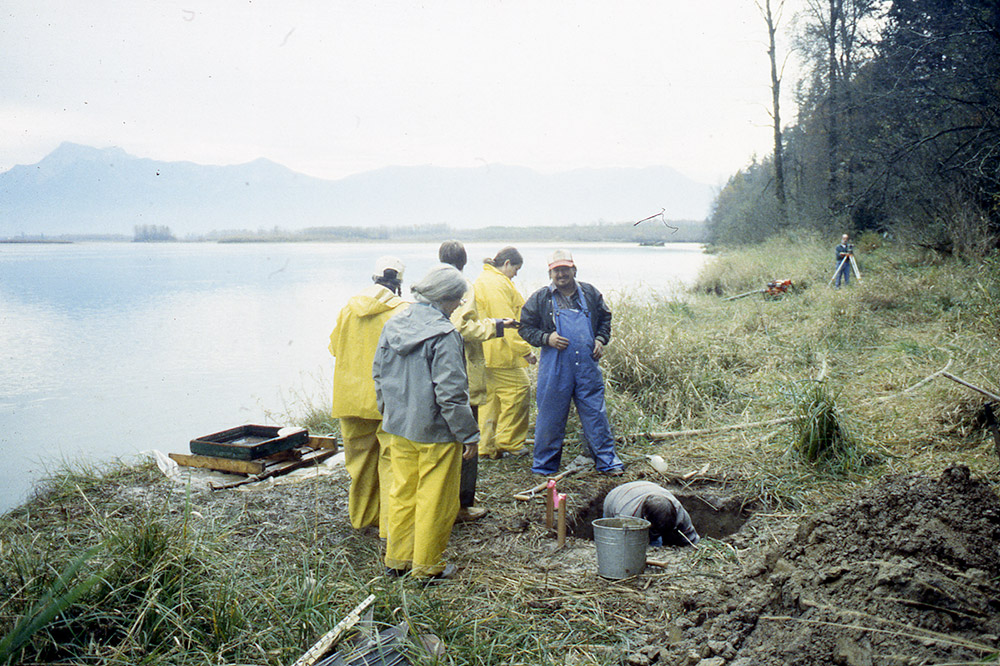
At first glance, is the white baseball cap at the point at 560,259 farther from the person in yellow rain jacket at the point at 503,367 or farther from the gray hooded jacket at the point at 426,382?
the gray hooded jacket at the point at 426,382

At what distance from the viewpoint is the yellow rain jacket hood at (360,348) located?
4160mm

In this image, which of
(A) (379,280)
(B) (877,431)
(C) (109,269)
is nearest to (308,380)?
(A) (379,280)

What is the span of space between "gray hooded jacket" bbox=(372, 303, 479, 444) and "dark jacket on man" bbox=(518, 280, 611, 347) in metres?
1.90

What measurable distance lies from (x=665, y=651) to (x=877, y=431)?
3.65 meters

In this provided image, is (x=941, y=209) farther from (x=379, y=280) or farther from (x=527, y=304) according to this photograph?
(x=379, y=280)

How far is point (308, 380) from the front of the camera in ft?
32.6

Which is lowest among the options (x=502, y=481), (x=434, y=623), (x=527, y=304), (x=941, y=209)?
(x=502, y=481)

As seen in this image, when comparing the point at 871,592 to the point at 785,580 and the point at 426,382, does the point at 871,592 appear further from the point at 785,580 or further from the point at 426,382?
the point at 426,382

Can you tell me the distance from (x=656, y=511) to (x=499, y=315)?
2.46 m

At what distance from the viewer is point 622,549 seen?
3.64m

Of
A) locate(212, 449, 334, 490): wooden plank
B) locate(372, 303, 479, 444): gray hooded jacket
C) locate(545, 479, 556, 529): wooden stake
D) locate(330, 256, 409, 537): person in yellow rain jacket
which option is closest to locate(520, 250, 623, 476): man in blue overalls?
locate(545, 479, 556, 529): wooden stake

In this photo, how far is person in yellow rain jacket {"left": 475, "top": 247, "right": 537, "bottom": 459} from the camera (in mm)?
6059

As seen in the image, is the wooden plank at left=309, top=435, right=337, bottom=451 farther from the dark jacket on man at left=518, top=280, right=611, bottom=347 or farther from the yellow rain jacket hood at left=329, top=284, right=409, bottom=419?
the yellow rain jacket hood at left=329, top=284, right=409, bottom=419

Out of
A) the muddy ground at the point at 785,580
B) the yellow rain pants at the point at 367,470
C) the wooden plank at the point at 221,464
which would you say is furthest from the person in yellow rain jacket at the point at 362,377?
the wooden plank at the point at 221,464
